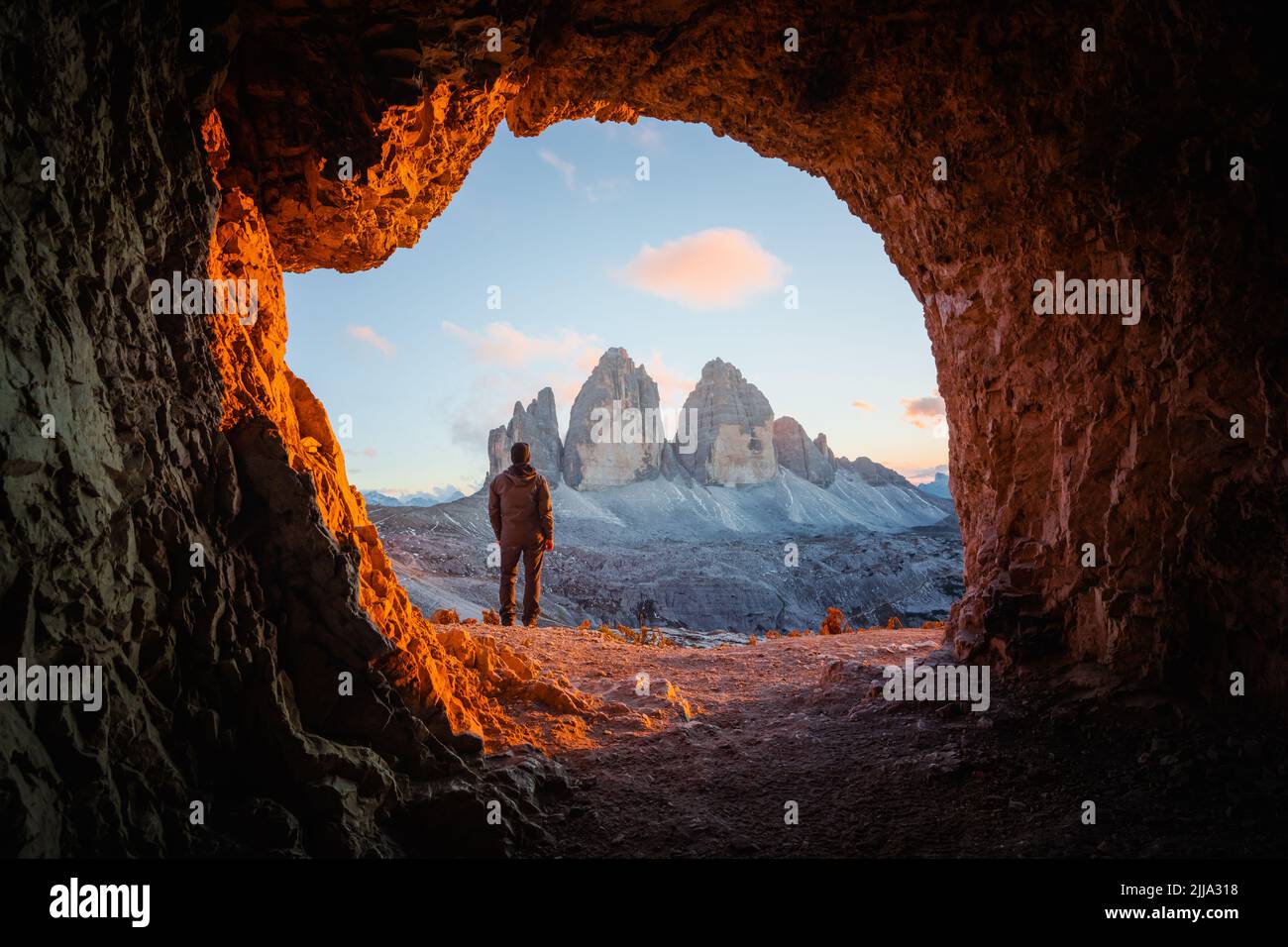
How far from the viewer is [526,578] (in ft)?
33.3

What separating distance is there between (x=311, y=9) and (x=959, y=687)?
284 inches

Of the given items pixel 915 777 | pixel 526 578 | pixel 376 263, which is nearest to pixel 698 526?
pixel 526 578

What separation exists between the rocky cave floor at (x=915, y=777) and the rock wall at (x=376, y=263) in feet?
1.75

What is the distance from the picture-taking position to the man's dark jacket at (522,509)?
10.1 meters

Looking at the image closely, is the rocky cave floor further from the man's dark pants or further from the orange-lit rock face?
the man's dark pants

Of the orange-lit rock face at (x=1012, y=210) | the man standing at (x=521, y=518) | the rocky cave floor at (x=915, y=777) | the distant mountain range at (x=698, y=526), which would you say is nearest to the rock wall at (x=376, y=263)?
the orange-lit rock face at (x=1012, y=210)

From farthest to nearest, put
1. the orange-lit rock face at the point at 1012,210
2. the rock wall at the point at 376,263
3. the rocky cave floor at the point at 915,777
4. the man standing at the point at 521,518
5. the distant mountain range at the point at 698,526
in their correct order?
the distant mountain range at the point at 698,526
the man standing at the point at 521,518
the orange-lit rock face at the point at 1012,210
the rocky cave floor at the point at 915,777
the rock wall at the point at 376,263

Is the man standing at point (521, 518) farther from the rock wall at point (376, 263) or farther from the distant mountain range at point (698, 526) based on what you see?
the distant mountain range at point (698, 526)

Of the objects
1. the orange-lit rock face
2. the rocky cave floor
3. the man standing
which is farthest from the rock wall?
the man standing

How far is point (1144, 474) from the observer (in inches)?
175

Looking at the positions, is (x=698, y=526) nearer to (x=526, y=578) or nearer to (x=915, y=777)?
(x=526, y=578)

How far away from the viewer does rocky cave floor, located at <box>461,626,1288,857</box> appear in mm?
3312
